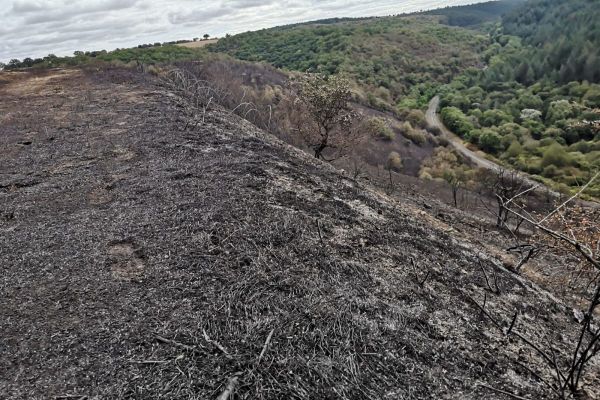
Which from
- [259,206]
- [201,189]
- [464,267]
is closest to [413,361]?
[464,267]

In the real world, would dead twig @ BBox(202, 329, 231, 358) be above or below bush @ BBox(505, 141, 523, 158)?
above

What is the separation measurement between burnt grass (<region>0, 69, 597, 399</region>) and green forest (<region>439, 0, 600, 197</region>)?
69.0 ft

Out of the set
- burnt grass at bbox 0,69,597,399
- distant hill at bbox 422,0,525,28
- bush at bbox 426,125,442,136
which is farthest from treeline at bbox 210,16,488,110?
distant hill at bbox 422,0,525,28

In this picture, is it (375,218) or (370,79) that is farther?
(370,79)

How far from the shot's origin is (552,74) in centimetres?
5769

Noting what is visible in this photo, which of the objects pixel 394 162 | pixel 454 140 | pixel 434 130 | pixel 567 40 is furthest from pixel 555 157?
pixel 567 40

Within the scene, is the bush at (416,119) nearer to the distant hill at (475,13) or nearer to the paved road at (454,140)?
the paved road at (454,140)

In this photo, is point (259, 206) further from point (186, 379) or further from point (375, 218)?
point (186, 379)

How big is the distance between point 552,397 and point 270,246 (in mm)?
3709

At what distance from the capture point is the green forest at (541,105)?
3334 cm

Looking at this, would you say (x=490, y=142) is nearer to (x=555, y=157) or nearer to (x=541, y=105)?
(x=555, y=157)

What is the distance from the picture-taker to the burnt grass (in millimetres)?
4043

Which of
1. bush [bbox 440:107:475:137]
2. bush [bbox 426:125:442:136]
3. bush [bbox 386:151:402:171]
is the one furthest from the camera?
bush [bbox 440:107:475:137]

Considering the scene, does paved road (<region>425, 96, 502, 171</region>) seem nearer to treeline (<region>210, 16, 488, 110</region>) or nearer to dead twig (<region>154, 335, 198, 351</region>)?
treeline (<region>210, 16, 488, 110</region>)
